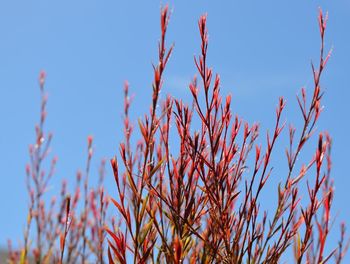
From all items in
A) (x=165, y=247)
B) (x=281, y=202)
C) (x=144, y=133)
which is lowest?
(x=165, y=247)

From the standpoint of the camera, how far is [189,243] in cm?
290

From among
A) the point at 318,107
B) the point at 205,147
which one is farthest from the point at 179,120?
the point at 318,107

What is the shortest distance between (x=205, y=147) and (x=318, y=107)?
608 mm

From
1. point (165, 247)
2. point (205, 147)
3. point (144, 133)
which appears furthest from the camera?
point (205, 147)

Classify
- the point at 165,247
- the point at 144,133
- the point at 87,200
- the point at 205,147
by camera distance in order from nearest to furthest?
1. the point at 144,133
2. the point at 165,247
3. the point at 205,147
4. the point at 87,200

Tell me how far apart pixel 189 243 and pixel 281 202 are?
488 millimetres

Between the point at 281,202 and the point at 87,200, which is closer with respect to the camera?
the point at 281,202

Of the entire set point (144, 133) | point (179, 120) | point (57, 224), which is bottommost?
point (144, 133)

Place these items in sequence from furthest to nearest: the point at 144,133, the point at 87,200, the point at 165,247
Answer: the point at 87,200, the point at 165,247, the point at 144,133

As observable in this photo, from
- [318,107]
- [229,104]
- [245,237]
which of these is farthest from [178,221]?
[318,107]

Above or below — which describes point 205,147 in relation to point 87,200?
below

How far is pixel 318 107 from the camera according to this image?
2881mm

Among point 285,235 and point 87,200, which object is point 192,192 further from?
point 87,200

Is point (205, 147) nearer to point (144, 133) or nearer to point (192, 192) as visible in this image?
point (192, 192)
